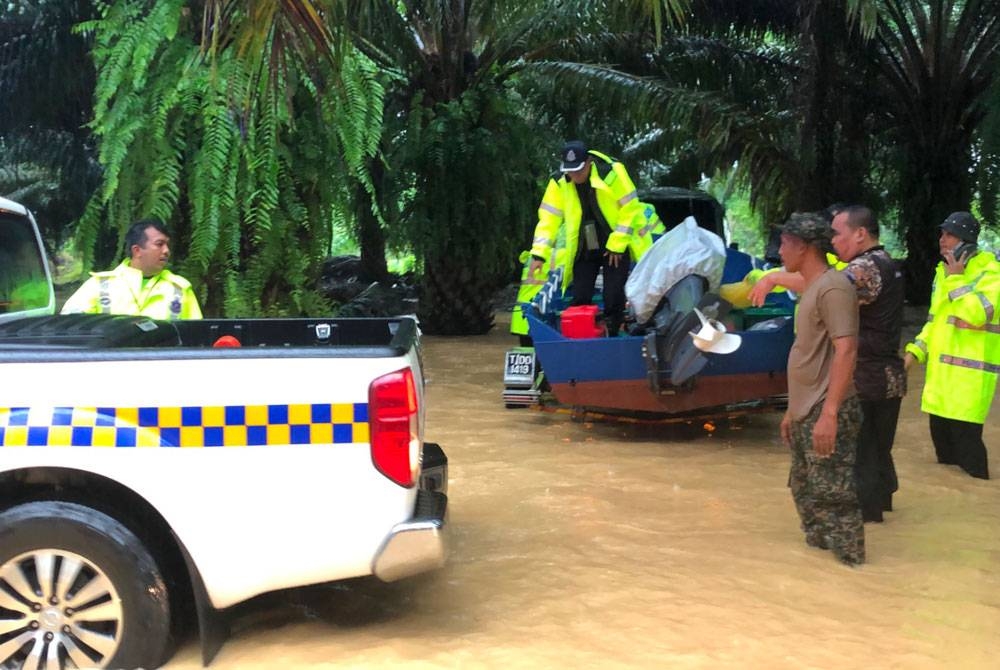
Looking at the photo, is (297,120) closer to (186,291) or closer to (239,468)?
(186,291)

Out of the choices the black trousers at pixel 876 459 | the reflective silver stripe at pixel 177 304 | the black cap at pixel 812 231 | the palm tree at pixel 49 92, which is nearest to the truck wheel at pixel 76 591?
the reflective silver stripe at pixel 177 304

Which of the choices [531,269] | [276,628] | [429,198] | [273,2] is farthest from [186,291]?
[429,198]

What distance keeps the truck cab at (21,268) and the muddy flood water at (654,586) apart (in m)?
1.97

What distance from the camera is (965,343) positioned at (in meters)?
6.82

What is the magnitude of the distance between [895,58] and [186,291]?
44.8 ft

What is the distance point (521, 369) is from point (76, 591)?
5.58 m

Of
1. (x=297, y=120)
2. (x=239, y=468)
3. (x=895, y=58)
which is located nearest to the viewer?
(x=239, y=468)

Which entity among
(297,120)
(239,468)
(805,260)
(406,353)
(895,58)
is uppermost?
(895,58)

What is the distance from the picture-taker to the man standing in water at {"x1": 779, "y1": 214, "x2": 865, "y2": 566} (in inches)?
195

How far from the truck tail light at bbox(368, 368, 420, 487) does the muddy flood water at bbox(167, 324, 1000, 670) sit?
76 centimetres

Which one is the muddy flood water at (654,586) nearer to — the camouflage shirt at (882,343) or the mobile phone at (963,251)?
the camouflage shirt at (882,343)

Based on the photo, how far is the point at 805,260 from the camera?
5152 millimetres

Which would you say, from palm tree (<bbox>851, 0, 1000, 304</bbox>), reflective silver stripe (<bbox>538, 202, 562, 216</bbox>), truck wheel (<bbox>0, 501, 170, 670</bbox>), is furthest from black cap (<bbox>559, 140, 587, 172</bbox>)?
palm tree (<bbox>851, 0, 1000, 304</bbox>)

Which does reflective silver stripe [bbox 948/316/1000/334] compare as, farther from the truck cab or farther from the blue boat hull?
the truck cab
